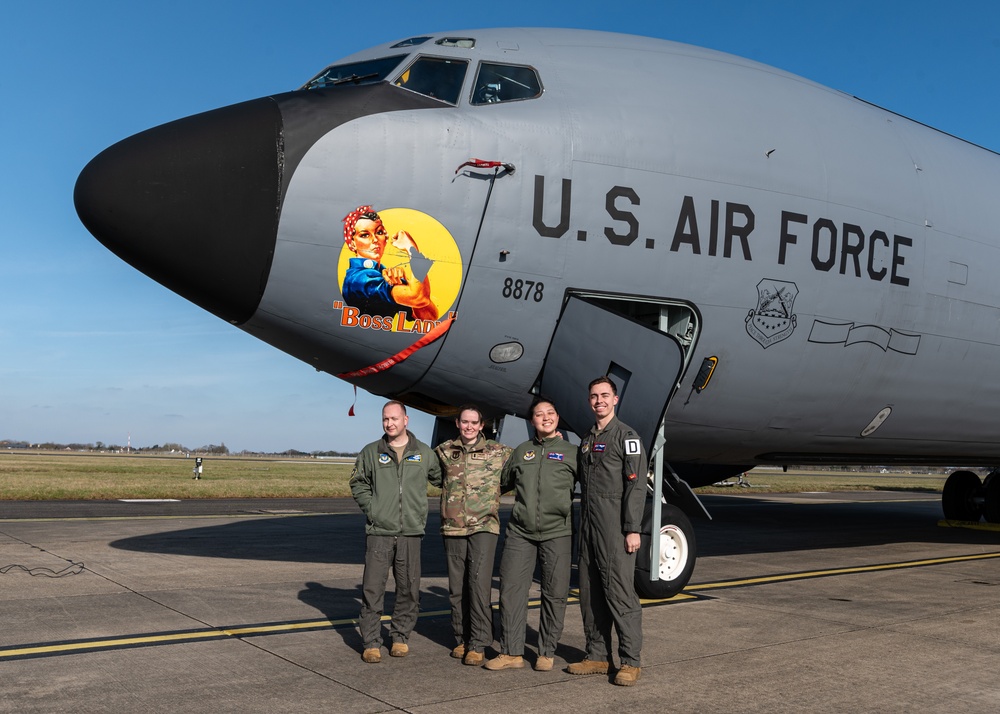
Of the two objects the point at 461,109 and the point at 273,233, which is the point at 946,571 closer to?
the point at 461,109

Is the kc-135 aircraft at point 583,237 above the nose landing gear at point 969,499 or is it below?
above

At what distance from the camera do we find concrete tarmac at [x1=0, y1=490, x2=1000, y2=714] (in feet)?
18.6

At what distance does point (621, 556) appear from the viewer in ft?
21.2

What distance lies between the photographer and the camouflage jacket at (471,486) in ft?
22.1

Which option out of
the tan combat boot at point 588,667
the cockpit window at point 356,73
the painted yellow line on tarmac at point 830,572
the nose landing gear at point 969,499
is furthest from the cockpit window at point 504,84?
the nose landing gear at point 969,499

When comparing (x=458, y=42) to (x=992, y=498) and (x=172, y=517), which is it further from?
(x=992, y=498)

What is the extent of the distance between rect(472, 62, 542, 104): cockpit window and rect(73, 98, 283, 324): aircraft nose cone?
6.90 feet

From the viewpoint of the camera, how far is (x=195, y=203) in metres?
7.36

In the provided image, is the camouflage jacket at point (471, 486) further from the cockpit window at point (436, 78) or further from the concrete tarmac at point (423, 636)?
the cockpit window at point (436, 78)

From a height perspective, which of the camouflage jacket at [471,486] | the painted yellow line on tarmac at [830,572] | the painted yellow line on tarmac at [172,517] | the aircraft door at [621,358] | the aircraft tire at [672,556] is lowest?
the painted yellow line on tarmac at [172,517]

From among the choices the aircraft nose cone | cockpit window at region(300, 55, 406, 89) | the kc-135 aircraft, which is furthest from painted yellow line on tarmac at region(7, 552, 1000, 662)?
cockpit window at region(300, 55, 406, 89)

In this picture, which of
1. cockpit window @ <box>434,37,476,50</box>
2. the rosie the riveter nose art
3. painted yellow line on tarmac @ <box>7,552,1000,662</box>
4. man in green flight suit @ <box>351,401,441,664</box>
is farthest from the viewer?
cockpit window @ <box>434,37,476,50</box>

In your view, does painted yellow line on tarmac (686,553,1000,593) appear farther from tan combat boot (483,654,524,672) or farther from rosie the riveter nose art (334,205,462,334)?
rosie the riveter nose art (334,205,462,334)

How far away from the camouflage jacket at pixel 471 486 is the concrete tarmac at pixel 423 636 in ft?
3.53
